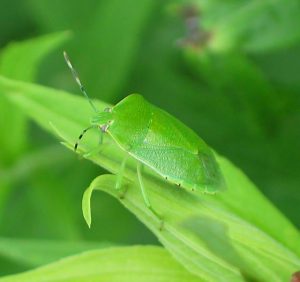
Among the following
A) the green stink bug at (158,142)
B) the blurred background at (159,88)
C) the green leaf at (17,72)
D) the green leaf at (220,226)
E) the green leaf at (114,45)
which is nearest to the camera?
the green leaf at (220,226)

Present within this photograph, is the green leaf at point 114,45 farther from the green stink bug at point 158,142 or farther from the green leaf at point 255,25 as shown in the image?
the green stink bug at point 158,142

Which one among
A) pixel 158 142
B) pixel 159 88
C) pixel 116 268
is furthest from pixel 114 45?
pixel 116 268

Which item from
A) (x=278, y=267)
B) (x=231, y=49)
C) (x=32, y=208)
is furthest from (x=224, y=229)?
(x=32, y=208)

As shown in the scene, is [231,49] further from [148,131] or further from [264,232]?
[264,232]

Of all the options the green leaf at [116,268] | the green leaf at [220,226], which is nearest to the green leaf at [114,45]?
the green leaf at [220,226]

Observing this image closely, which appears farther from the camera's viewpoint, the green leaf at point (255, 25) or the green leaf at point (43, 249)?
the green leaf at point (255, 25)

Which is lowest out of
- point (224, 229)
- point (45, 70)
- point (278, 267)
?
point (45, 70)

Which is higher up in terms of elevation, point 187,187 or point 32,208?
point 187,187
